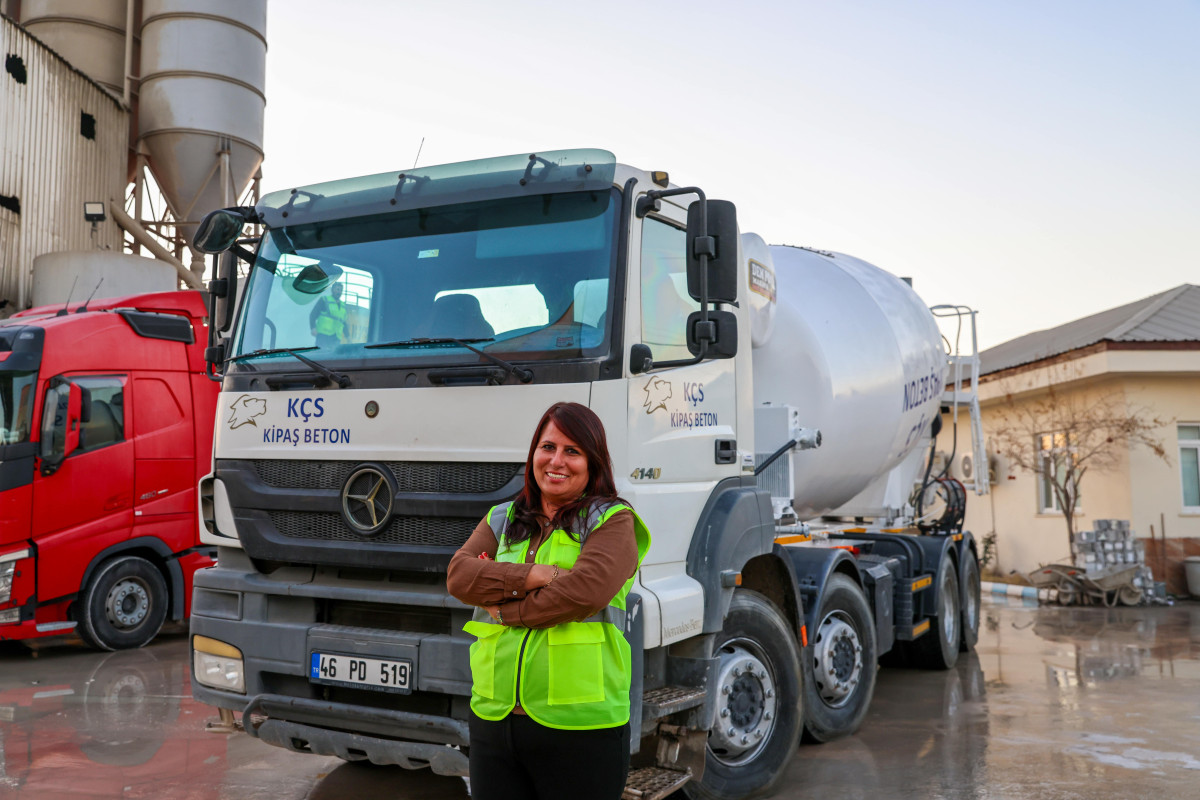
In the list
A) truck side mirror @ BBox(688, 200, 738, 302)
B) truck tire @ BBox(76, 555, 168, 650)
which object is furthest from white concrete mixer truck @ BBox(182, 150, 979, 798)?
truck tire @ BBox(76, 555, 168, 650)

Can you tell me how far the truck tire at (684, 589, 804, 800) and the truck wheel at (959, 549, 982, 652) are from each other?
4.50 meters

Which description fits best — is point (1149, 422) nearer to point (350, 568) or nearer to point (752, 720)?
point (752, 720)

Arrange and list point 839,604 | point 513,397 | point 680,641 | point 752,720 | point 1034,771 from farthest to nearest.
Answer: point 839,604 → point 1034,771 → point 752,720 → point 680,641 → point 513,397

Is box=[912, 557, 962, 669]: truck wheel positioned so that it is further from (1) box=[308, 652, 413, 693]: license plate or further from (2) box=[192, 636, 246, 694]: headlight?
(2) box=[192, 636, 246, 694]: headlight

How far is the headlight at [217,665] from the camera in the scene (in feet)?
14.7

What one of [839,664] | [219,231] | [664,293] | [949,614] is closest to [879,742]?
[839,664]

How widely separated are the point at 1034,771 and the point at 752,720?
1.69m

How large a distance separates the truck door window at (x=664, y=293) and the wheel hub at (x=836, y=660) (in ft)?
7.70

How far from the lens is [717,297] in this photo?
14.0 feet

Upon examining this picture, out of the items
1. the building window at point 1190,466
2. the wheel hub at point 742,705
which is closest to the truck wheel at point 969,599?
the wheel hub at point 742,705

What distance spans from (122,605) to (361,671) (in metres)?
6.64

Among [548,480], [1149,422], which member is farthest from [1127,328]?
[548,480]

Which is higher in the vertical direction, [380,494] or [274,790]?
[380,494]

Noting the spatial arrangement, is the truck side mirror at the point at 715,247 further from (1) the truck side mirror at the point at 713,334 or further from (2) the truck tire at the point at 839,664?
(2) the truck tire at the point at 839,664
